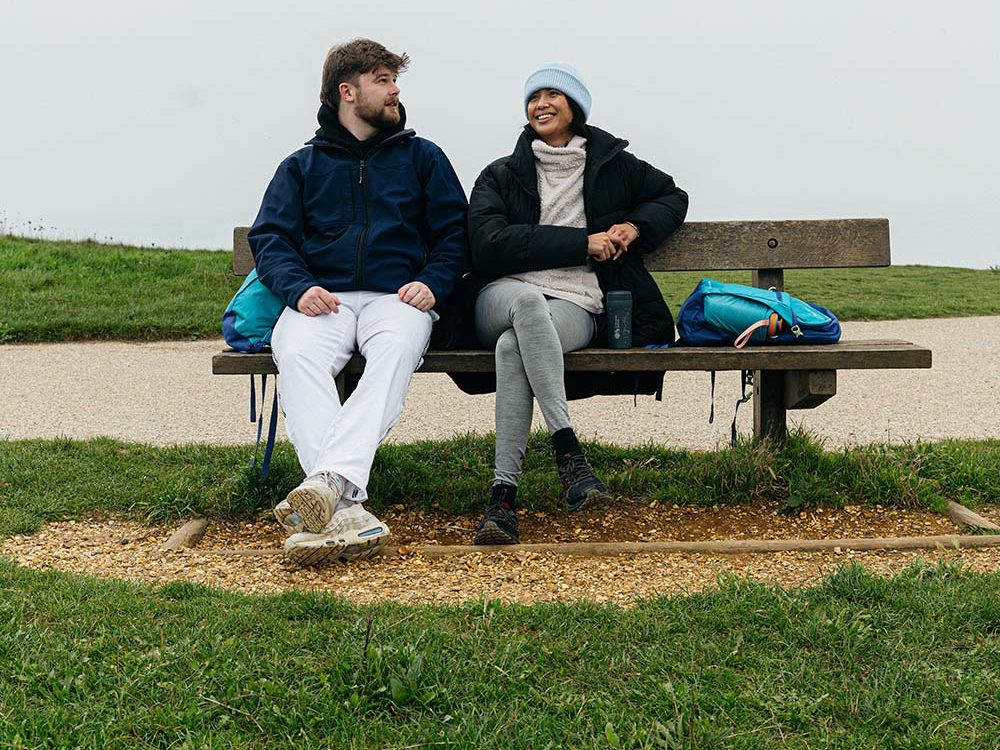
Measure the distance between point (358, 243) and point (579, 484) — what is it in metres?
1.48

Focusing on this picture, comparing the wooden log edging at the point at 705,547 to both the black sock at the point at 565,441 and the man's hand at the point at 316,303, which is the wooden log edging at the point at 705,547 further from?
the man's hand at the point at 316,303

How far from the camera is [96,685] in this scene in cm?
286

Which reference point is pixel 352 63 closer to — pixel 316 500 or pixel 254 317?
pixel 254 317

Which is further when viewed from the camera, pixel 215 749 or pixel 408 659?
pixel 408 659

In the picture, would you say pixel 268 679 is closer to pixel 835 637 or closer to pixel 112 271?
pixel 835 637

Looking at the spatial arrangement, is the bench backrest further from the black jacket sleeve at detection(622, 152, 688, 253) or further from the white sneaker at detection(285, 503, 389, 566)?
the white sneaker at detection(285, 503, 389, 566)

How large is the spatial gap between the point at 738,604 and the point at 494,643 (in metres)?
0.78

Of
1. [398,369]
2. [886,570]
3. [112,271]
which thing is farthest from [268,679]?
[112,271]

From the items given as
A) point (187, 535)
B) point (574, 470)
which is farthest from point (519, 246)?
point (187, 535)

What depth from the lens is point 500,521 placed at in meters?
4.25

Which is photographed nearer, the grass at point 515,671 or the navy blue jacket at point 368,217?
the grass at point 515,671

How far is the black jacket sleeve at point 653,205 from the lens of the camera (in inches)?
197

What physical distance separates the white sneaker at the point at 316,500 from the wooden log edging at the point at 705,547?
34 cm

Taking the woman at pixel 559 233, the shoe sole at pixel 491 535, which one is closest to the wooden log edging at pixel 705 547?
the shoe sole at pixel 491 535
